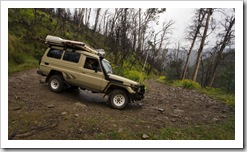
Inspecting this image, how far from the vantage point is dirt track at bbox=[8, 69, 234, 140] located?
200 inches

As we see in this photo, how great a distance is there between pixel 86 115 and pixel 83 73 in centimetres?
220

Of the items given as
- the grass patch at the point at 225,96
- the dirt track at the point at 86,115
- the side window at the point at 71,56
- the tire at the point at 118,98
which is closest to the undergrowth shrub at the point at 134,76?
the grass patch at the point at 225,96

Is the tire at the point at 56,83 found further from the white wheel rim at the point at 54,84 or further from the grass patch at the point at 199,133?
the grass patch at the point at 199,133

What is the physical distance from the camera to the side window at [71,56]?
796cm

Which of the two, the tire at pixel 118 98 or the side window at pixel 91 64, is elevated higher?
the side window at pixel 91 64

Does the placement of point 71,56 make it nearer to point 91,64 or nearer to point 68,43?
point 68,43

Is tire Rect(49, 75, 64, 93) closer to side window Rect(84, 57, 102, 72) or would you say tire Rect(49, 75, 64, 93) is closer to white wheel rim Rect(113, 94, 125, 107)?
side window Rect(84, 57, 102, 72)

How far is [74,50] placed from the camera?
8.06 metres

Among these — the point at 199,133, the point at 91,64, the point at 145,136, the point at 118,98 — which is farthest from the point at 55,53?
the point at 199,133

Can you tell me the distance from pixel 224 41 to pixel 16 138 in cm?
1957

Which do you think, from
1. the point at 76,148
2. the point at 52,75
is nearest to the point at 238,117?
the point at 76,148

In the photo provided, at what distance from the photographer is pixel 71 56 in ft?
26.4

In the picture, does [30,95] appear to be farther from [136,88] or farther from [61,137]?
[136,88]

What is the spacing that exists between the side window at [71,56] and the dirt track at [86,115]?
62.3 inches
